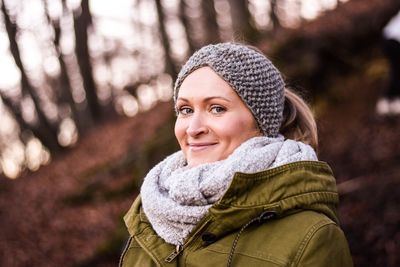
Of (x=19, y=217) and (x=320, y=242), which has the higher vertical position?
(x=320, y=242)

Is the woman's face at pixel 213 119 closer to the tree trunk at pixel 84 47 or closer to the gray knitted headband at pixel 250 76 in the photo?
the gray knitted headband at pixel 250 76

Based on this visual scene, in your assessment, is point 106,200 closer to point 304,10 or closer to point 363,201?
point 363,201

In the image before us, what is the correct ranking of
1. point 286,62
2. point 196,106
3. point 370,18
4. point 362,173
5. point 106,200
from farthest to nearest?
1. point 106,200
2. point 370,18
3. point 286,62
4. point 362,173
5. point 196,106

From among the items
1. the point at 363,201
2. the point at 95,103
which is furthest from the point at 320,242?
the point at 95,103

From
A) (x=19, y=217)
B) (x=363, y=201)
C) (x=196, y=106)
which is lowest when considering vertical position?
(x=19, y=217)

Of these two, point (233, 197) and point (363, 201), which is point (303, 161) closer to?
point (233, 197)

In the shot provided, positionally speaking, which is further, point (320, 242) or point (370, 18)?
point (370, 18)

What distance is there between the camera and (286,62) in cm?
820

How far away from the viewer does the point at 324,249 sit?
2104 mm

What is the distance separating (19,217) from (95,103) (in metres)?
7.67

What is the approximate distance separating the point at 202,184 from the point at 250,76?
0.66 meters

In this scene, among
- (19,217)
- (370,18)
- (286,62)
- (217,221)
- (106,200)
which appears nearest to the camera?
(217,221)

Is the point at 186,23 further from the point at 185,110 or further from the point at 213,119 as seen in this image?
the point at 213,119

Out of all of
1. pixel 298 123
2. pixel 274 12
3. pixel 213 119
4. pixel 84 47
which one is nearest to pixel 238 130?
pixel 213 119
